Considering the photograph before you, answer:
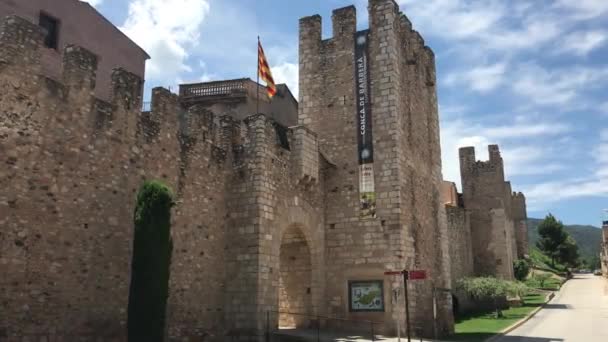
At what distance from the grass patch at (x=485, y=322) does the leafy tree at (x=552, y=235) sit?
29.3 meters

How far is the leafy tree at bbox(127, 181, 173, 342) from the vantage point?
1145 centimetres

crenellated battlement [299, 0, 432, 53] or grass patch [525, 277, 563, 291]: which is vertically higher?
crenellated battlement [299, 0, 432, 53]

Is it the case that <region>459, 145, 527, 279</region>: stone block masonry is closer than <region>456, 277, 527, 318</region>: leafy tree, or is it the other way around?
<region>456, 277, 527, 318</region>: leafy tree

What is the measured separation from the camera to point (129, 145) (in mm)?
13281

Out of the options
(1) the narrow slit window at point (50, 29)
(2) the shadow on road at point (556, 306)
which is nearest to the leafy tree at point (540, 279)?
(2) the shadow on road at point (556, 306)

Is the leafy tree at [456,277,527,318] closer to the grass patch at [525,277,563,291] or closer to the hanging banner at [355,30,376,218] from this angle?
the hanging banner at [355,30,376,218]

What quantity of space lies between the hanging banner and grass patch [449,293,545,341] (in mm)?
5437

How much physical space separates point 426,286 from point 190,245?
922cm

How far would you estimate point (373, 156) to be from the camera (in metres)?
19.3

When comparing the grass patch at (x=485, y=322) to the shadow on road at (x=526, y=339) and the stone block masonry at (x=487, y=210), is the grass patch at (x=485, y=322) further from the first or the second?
the stone block masonry at (x=487, y=210)

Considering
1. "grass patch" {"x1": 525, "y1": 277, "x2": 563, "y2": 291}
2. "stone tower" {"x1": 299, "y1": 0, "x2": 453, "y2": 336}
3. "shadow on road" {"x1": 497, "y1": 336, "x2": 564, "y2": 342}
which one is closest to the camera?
"stone tower" {"x1": 299, "y1": 0, "x2": 453, "y2": 336}

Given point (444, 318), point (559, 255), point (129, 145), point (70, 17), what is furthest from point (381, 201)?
point (559, 255)

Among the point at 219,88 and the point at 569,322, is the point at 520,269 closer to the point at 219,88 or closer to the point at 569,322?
the point at 569,322

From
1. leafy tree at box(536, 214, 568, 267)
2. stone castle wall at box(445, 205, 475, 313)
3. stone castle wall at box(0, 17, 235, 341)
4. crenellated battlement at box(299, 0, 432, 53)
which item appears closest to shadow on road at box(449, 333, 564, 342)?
stone castle wall at box(0, 17, 235, 341)
